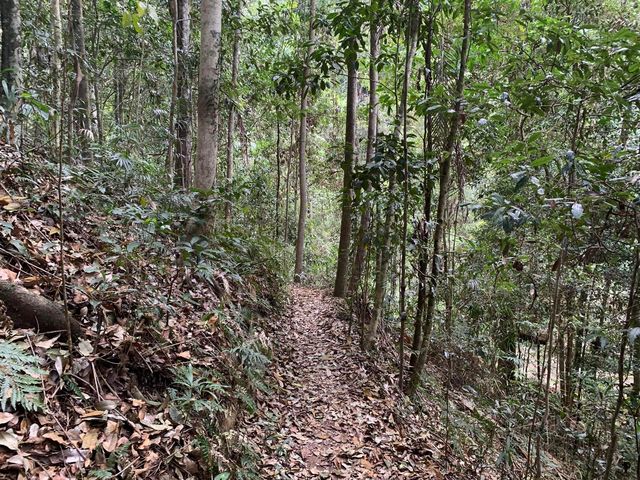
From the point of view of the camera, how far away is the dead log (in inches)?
106

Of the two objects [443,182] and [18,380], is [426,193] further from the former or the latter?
[18,380]

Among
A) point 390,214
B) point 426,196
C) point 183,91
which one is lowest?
point 390,214

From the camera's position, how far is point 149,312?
354 centimetres

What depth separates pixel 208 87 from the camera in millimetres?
4953

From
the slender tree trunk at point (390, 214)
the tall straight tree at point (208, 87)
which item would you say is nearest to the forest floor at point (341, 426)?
the slender tree trunk at point (390, 214)

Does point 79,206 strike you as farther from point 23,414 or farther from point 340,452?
point 340,452

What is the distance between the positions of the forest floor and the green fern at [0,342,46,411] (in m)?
1.91

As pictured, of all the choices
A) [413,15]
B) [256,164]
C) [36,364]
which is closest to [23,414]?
[36,364]

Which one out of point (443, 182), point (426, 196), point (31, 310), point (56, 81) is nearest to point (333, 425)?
point (426, 196)

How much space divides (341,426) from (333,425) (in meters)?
0.09

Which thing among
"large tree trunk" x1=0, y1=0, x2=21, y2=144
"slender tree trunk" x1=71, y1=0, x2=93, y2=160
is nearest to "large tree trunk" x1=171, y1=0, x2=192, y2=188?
"slender tree trunk" x1=71, y1=0, x2=93, y2=160

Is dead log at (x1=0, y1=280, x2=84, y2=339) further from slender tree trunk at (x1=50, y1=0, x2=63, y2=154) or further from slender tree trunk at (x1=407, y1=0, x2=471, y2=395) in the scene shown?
slender tree trunk at (x1=407, y1=0, x2=471, y2=395)

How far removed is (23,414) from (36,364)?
317 mm

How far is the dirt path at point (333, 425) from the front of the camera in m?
3.77
